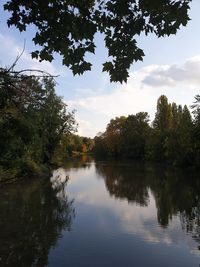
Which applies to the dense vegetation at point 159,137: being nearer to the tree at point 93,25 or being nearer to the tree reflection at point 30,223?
the tree reflection at point 30,223

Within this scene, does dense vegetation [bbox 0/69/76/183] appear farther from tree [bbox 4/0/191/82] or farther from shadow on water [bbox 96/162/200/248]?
shadow on water [bbox 96/162/200/248]

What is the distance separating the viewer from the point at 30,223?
1622cm

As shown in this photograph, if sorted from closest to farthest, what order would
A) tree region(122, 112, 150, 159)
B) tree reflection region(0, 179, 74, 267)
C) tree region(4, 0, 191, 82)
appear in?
1. tree region(4, 0, 191, 82)
2. tree reflection region(0, 179, 74, 267)
3. tree region(122, 112, 150, 159)

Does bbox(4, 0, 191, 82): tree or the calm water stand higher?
bbox(4, 0, 191, 82): tree

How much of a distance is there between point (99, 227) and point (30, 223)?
3.12m

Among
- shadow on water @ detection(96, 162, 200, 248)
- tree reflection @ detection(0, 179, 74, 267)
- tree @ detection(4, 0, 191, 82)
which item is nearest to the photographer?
tree @ detection(4, 0, 191, 82)

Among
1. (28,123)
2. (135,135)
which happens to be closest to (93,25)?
(28,123)

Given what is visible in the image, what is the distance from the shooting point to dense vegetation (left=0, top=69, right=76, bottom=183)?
5.88m

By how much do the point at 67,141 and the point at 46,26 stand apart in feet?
138

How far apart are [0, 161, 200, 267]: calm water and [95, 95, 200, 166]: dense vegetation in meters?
25.8

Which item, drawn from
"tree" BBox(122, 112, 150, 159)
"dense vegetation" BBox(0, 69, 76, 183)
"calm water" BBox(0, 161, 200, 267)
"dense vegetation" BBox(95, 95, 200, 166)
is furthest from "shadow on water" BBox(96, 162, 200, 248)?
Result: "tree" BBox(122, 112, 150, 159)

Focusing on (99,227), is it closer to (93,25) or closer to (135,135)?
(93,25)

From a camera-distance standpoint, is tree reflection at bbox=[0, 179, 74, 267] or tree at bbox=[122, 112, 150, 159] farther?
tree at bbox=[122, 112, 150, 159]

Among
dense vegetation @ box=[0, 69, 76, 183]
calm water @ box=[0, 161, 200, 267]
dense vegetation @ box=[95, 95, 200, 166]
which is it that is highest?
dense vegetation @ box=[95, 95, 200, 166]
